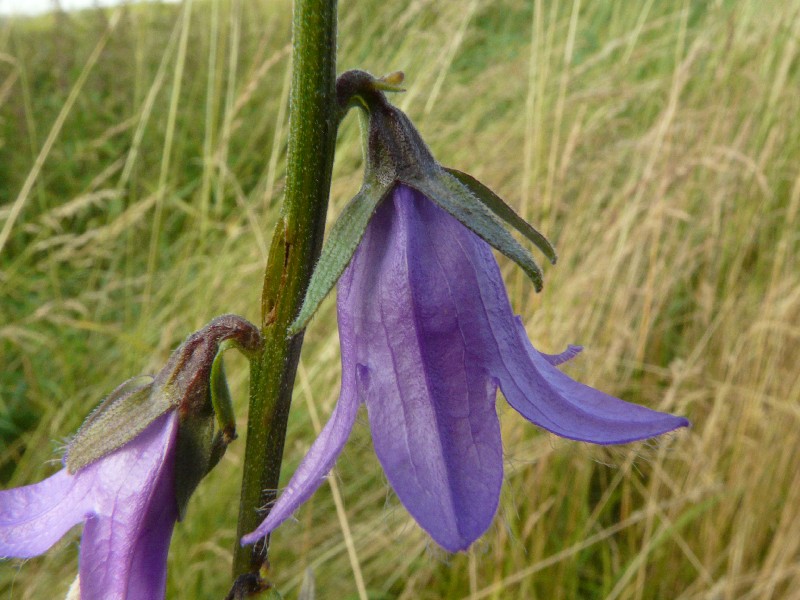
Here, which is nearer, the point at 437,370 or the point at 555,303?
the point at 437,370

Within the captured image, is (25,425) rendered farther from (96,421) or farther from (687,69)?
(687,69)

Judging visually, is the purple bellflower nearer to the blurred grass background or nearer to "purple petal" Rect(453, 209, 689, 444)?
"purple petal" Rect(453, 209, 689, 444)

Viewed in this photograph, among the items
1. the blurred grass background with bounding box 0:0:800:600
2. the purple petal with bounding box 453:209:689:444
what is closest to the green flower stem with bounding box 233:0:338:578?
the purple petal with bounding box 453:209:689:444

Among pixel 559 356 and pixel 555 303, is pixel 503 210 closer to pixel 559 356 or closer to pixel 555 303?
pixel 559 356

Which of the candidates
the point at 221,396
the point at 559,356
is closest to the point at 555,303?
the point at 559,356

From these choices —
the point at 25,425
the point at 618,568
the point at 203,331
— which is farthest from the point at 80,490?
the point at 25,425

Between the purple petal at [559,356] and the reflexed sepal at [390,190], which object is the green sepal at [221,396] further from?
the purple petal at [559,356]
